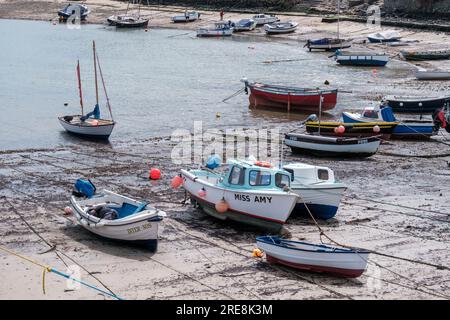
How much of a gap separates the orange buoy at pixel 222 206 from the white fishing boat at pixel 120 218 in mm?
2121

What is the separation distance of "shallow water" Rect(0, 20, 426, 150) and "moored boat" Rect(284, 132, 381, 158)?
812cm

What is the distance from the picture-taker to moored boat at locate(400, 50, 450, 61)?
57.2 m

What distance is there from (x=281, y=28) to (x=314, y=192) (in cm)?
5755

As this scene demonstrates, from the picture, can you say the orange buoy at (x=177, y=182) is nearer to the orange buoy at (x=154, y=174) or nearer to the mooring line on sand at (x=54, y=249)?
the orange buoy at (x=154, y=174)

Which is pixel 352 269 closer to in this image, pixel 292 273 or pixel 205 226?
pixel 292 273

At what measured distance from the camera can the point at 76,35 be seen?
84.6 m

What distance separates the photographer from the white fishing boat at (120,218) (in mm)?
19344

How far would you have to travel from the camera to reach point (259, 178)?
839 inches

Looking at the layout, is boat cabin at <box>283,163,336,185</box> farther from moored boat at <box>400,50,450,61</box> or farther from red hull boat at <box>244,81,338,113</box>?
moored boat at <box>400,50,450,61</box>

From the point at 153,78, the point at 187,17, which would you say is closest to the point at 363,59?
the point at 153,78

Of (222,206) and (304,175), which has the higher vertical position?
(304,175)

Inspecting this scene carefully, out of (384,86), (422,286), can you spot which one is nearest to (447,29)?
(384,86)

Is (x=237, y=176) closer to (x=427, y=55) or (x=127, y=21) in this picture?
(x=427, y=55)

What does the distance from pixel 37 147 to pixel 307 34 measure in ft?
151
